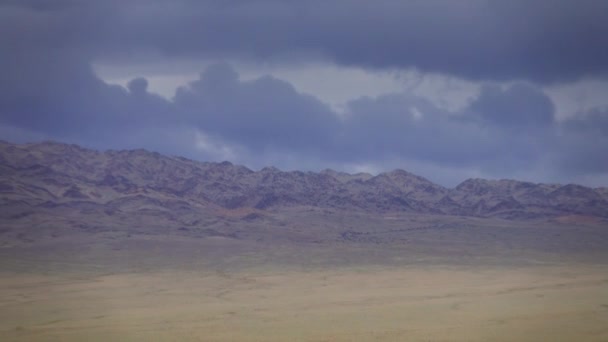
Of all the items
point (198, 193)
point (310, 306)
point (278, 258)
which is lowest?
point (310, 306)

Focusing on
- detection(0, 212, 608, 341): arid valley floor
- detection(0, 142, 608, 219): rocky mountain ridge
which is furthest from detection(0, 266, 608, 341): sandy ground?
detection(0, 142, 608, 219): rocky mountain ridge

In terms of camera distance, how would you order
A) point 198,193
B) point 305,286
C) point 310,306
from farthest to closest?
point 198,193 → point 305,286 → point 310,306

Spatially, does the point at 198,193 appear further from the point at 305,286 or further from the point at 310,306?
the point at 310,306

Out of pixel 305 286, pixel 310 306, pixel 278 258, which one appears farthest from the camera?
pixel 278 258

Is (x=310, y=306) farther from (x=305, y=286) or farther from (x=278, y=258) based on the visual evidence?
(x=278, y=258)

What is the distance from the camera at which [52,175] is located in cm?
16475

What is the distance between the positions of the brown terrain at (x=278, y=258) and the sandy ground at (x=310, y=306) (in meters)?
0.19

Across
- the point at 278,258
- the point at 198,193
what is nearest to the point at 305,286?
the point at 278,258

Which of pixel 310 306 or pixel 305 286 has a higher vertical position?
pixel 305 286

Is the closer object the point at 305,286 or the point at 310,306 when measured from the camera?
the point at 310,306

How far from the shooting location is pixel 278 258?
99312mm

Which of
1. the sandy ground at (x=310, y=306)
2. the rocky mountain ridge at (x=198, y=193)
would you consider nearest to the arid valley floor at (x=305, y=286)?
the sandy ground at (x=310, y=306)

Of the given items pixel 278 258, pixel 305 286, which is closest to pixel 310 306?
pixel 305 286

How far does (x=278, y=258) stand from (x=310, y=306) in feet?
154
